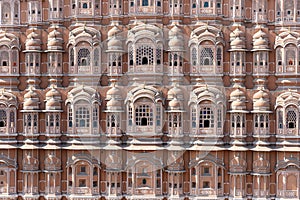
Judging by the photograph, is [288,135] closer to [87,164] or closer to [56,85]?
[87,164]

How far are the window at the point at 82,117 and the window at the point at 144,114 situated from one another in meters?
3.07

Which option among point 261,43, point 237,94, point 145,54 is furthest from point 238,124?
point 145,54

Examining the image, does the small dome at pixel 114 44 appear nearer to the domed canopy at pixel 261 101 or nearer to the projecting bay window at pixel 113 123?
the projecting bay window at pixel 113 123

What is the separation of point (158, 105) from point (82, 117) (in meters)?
4.80

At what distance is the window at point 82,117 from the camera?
31031mm

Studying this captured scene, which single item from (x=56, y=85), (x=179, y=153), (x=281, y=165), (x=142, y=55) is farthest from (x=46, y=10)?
(x=281, y=165)

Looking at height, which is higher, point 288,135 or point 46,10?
point 46,10

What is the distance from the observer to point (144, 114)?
100 feet

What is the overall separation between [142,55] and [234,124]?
7007 millimetres

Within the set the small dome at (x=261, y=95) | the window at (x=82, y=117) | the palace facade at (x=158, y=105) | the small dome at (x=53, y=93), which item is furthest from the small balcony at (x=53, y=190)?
the small dome at (x=261, y=95)

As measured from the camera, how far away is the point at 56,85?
31.6 metres

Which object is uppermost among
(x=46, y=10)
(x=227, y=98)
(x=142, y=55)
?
(x=46, y=10)

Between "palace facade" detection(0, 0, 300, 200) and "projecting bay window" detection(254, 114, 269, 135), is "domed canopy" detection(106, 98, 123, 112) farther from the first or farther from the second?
"projecting bay window" detection(254, 114, 269, 135)

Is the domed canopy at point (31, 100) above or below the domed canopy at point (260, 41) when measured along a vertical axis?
below
